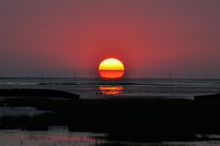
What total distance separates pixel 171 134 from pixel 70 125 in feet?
28.5

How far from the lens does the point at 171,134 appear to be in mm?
31828

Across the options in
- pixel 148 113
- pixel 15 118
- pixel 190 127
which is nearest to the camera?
pixel 190 127

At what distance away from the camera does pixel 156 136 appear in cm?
3089

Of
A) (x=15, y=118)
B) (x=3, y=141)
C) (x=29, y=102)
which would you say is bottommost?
(x=3, y=141)

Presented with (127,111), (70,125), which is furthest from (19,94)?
(70,125)

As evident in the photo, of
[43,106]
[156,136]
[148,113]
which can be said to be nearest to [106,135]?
[156,136]

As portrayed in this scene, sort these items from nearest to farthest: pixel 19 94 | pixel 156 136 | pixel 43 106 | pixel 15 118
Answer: pixel 156 136, pixel 15 118, pixel 43 106, pixel 19 94

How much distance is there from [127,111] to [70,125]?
33.4 feet

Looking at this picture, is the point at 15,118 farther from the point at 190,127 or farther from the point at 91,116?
the point at 190,127

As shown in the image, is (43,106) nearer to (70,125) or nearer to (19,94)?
(70,125)

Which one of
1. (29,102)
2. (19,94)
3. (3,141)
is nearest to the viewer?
(3,141)

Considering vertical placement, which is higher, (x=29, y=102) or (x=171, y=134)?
(x=29, y=102)

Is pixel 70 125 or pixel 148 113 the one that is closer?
pixel 70 125

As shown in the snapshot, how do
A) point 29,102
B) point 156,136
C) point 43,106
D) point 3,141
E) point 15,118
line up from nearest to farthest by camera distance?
point 3,141 < point 156,136 < point 15,118 < point 43,106 < point 29,102
